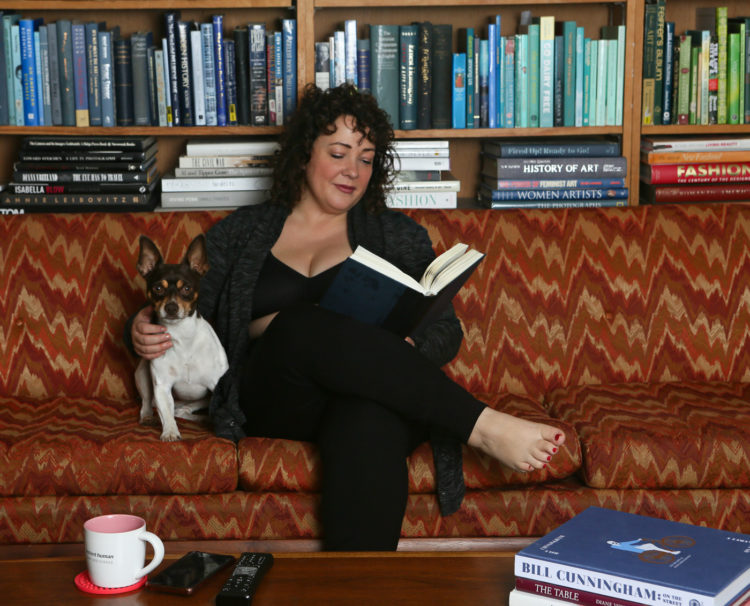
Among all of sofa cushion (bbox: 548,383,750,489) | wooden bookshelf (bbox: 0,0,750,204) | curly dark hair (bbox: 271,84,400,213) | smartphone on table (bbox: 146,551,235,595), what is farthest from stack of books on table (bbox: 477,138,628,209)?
smartphone on table (bbox: 146,551,235,595)

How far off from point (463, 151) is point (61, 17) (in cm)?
136

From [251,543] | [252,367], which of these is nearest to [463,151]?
[252,367]

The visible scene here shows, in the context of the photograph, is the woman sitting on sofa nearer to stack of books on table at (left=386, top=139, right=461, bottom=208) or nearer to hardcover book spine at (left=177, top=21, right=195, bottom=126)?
Result: stack of books on table at (left=386, top=139, right=461, bottom=208)

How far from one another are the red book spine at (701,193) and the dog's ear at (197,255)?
1416mm

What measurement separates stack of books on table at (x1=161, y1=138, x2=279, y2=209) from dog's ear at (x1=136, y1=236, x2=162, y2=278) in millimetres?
647

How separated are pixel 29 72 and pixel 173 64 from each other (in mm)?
425

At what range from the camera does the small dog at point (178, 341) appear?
6.86 ft

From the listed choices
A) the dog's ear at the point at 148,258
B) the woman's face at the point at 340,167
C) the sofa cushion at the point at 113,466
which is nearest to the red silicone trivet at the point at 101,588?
the sofa cushion at the point at 113,466

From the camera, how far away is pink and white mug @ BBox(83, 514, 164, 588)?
119 cm

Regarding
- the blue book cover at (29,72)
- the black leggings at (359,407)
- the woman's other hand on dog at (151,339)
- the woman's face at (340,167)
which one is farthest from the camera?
the blue book cover at (29,72)

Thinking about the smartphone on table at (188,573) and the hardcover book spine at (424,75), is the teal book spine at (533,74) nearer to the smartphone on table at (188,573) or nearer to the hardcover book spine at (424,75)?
the hardcover book spine at (424,75)

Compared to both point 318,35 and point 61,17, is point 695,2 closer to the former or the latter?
point 318,35

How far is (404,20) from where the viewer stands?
9.85 ft

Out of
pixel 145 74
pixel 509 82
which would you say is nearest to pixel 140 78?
pixel 145 74
